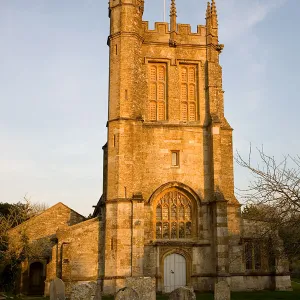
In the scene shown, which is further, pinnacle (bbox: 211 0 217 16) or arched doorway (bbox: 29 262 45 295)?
arched doorway (bbox: 29 262 45 295)

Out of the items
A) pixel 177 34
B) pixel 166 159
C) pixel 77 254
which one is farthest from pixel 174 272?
pixel 177 34

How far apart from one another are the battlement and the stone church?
0.22ft

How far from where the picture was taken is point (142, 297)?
15180mm

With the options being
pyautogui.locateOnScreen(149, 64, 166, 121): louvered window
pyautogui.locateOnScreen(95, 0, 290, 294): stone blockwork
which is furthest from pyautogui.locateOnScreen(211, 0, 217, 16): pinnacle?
pyautogui.locateOnScreen(149, 64, 166, 121): louvered window

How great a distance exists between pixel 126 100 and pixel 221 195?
796 centimetres

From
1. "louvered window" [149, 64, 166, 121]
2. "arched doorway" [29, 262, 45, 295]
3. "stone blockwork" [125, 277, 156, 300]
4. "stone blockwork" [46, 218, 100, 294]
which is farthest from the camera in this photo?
"arched doorway" [29, 262, 45, 295]

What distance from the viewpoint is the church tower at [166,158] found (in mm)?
25406

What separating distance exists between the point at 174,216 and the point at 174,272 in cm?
325

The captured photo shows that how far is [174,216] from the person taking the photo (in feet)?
89.0

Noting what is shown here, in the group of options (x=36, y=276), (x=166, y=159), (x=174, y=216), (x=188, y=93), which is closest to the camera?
(x=174, y=216)

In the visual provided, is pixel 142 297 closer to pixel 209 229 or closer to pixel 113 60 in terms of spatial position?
pixel 209 229

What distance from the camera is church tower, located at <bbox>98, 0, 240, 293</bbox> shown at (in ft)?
83.4

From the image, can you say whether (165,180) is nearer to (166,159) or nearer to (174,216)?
(166,159)

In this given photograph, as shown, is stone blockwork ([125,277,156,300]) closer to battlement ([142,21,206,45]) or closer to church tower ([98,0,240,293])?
church tower ([98,0,240,293])
